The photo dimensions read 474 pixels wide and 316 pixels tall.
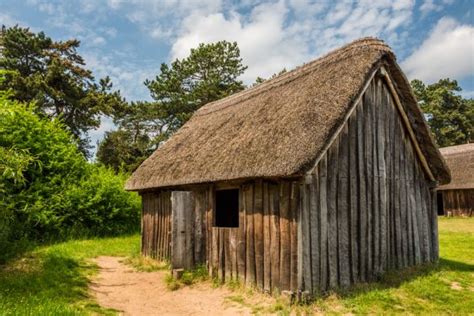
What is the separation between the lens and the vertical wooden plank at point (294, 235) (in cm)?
692

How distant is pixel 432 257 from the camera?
9789mm

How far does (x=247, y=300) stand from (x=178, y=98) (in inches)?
979

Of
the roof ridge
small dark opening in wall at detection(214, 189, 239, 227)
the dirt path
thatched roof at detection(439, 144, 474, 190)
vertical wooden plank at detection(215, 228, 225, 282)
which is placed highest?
the roof ridge

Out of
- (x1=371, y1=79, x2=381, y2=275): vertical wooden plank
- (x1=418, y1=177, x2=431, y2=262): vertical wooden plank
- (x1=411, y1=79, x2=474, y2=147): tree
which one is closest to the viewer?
(x1=371, y1=79, x2=381, y2=275): vertical wooden plank

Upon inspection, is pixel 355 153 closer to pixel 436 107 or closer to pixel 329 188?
pixel 329 188

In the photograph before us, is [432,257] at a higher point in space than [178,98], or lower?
lower

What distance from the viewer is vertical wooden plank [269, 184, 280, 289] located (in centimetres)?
730

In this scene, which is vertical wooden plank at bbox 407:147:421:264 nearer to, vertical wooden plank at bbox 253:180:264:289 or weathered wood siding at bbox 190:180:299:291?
weathered wood siding at bbox 190:180:299:291

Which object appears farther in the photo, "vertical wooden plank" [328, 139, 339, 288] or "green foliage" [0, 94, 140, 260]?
"green foliage" [0, 94, 140, 260]

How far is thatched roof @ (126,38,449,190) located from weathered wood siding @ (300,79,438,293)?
0.52 metres

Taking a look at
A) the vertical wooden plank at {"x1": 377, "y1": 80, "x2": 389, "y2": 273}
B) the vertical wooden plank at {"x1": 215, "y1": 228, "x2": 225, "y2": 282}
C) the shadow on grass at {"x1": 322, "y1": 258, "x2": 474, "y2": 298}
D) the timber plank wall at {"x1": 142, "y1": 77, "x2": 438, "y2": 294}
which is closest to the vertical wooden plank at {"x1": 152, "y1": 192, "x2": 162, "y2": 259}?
the timber plank wall at {"x1": 142, "y1": 77, "x2": 438, "y2": 294}

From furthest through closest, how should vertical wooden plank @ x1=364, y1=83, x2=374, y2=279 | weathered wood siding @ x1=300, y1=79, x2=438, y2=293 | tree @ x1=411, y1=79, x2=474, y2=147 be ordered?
tree @ x1=411, y1=79, x2=474, y2=147
vertical wooden plank @ x1=364, y1=83, x2=374, y2=279
weathered wood siding @ x1=300, y1=79, x2=438, y2=293

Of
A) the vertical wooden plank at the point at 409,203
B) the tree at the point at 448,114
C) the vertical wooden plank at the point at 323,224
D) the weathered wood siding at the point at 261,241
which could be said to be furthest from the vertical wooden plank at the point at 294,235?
the tree at the point at 448,114

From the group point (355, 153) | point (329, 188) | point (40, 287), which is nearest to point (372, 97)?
point (355, 153)
